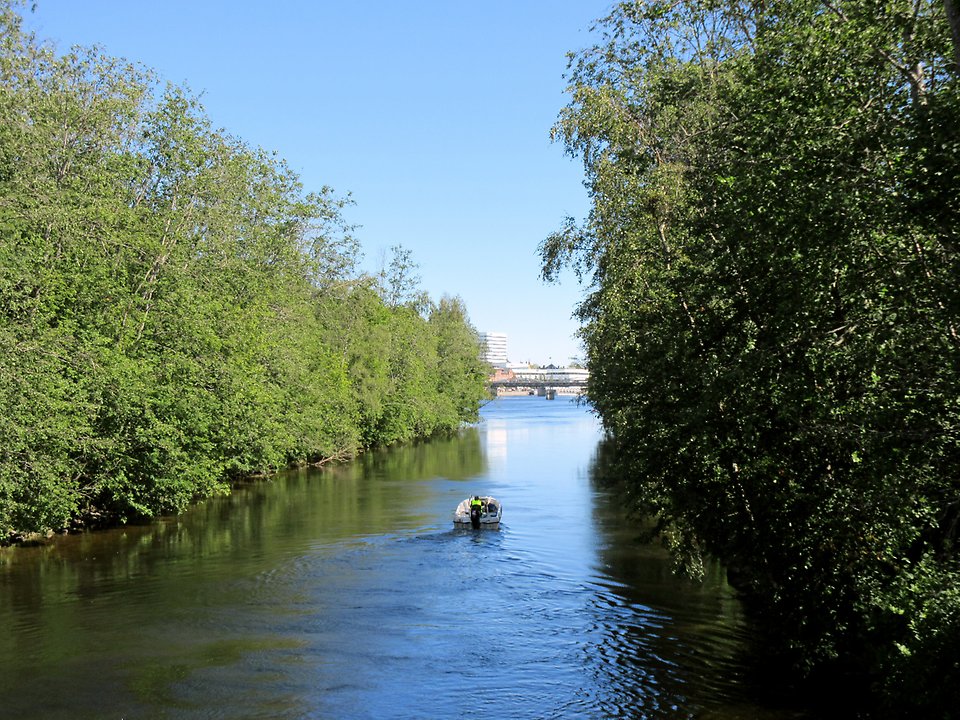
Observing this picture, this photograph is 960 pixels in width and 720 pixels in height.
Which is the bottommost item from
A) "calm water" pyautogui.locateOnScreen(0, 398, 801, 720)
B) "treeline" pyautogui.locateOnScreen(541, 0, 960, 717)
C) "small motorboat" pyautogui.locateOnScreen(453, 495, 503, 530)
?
"calm water" pyautogui.locateOnScreen(0, 398, 801, 720)

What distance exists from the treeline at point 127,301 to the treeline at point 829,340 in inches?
693

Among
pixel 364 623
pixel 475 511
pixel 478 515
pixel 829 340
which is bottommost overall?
pixel 364 623

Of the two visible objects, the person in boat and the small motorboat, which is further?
the small motorboat

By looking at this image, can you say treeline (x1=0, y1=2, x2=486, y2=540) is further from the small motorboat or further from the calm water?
the small motorboat

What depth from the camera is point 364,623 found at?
73.2 feet

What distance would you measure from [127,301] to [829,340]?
84.2ft

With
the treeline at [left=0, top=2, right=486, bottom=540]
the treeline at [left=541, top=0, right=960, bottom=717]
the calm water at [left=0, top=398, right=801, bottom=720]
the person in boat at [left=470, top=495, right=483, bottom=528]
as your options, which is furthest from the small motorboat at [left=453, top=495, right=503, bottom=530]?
the treeline at [left=541, top=0, right=960, bottom=717]

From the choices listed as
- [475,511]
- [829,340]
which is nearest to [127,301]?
[475,511]

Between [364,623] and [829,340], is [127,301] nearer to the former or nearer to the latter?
[364,623]

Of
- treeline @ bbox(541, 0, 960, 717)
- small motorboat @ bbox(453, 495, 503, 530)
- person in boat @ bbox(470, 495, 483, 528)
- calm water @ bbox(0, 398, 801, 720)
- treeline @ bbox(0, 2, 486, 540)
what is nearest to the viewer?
treeline @ bbox(541, 0, 960, 717)

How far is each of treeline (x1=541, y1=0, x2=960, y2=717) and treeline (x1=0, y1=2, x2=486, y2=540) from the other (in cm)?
1761

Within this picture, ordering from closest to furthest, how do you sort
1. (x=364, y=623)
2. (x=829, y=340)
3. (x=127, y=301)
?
(x=829, y=340) → (x=364, y=623) → (x=127, y=301)

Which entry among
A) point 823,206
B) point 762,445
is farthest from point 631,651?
point 823,206

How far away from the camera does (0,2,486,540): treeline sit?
27.1 meters
